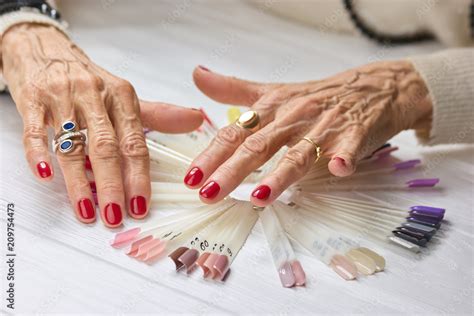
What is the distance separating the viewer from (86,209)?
0.87 m

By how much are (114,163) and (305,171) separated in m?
0.27

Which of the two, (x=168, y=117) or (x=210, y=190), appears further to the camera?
(x=168, y=117)

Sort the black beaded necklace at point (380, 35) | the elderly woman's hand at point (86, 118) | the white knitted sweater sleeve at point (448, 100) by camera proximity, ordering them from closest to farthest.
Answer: the elderly woman's hand at point (86, 118) < the white knitted sweater sleeve at point (448, 100) < the black beaded necklace at point (380, 35)

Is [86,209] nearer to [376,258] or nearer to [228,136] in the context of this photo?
[228,136]

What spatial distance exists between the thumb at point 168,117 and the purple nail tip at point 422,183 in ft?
1.15

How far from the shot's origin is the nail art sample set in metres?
0.85

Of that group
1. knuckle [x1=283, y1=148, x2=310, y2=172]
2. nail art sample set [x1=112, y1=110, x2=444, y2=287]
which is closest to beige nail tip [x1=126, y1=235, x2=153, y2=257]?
nail art sample set [x1=112, y1=110, x2=444, y2=287]

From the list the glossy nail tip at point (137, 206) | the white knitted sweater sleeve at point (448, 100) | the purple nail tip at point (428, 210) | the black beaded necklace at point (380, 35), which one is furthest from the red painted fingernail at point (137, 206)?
the black beaded necklace at point (380, 35)

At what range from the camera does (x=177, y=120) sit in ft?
3.32

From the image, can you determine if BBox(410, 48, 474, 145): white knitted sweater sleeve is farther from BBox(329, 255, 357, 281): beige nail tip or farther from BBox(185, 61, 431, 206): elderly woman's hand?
BBox(329, 255, 357, 281): beige nail tip

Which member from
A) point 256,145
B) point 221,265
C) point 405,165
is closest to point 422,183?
point 405,165

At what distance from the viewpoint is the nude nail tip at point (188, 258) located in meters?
0.82

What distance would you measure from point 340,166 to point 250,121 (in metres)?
0.16

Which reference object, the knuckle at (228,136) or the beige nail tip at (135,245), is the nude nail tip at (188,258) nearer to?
the beige nail tip at (135,245)
